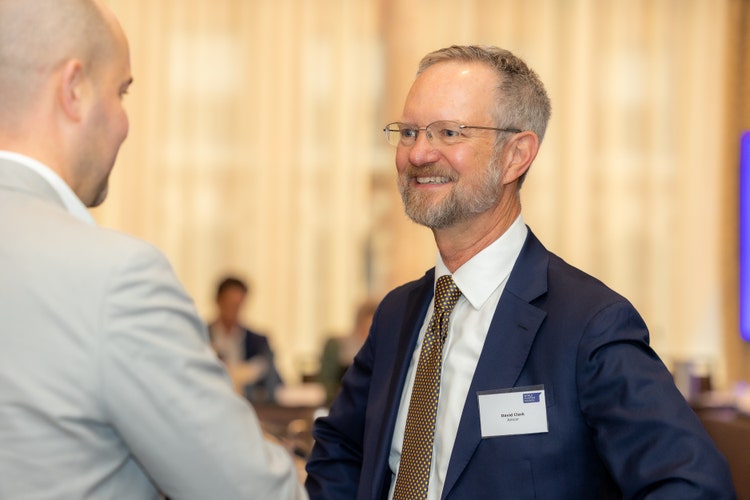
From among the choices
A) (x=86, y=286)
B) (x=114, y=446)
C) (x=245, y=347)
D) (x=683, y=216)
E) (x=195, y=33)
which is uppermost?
(x=195, y=33)

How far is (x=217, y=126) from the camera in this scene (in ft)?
28.7

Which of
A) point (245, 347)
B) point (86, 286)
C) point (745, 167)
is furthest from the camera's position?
point (745, 167)

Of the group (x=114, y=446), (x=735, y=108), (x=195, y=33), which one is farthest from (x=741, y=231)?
(x=114, y=446)

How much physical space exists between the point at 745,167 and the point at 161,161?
5160 mm

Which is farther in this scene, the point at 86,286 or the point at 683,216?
the point at 683,216

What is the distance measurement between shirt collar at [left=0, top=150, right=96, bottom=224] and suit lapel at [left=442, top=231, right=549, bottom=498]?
2.85 ft

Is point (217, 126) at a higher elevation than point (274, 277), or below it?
higher

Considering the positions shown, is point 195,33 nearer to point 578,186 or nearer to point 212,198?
point 212,198

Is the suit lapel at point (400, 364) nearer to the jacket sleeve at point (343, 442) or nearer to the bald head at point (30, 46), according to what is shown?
the jacket sleeve at point (343, 442)

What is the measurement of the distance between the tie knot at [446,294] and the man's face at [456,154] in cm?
12

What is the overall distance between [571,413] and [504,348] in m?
→ 0.18

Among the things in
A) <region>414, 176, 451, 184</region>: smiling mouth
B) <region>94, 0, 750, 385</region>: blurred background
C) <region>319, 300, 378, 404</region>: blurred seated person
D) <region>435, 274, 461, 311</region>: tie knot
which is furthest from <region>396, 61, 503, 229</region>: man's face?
<region>94, 0, 750, 385</region>: blurred background

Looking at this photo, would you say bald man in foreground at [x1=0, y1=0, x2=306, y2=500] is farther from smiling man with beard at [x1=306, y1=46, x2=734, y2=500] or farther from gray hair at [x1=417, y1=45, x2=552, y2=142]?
gray hair at [x1=417, y1=45, x2=552, y2=142]

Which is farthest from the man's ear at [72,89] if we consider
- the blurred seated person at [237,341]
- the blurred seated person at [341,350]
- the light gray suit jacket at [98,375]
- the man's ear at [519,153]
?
the blurred seated person at [237,341]
